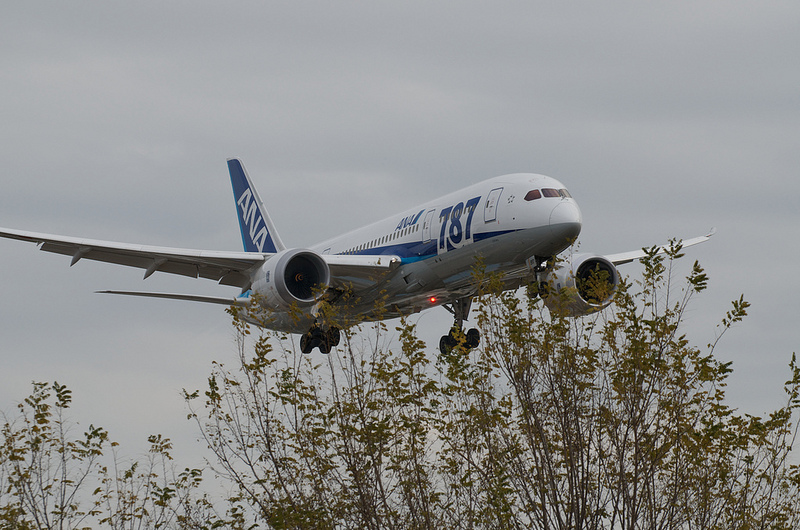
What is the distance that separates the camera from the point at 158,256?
30531 mm

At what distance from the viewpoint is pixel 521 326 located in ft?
49.4

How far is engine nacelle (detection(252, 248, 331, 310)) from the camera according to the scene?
28219mm

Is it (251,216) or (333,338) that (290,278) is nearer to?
Answer: (333,338)

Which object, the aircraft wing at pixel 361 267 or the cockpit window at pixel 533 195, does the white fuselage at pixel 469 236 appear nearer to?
the cockpit window at pixel 533 195

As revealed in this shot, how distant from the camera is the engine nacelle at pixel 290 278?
2822cm

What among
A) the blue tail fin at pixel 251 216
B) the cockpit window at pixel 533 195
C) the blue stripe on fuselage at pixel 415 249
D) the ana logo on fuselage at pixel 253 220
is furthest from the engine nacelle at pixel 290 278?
the ana logo on fuselage at pixel 253 220

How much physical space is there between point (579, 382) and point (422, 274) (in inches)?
622

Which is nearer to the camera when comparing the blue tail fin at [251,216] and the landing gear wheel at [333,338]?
the landing gear wheel at [333,338]

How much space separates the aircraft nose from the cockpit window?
25.6 inches

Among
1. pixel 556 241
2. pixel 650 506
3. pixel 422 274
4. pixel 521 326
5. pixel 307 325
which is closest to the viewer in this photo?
pixel 650 506

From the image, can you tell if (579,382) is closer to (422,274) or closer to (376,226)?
(422,274)

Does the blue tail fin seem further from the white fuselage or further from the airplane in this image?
the white fuselage

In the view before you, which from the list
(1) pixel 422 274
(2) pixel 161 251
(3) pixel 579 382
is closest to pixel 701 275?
(3) pixel 579 382

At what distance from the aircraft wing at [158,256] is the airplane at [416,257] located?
0.10 feet
